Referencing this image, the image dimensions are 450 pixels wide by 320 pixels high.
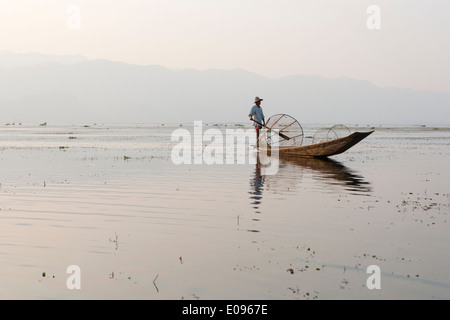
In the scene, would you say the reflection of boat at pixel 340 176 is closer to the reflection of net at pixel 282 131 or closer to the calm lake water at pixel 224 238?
the calm lake water at pixel 224 238

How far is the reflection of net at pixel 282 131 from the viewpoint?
2911 cm

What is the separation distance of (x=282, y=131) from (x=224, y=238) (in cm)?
2078

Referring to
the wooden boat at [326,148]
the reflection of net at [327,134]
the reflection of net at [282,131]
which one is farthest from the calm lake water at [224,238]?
the reflection of net at [282,131]

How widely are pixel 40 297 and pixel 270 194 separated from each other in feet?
31.7

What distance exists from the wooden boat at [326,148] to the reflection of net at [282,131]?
672 millimetres

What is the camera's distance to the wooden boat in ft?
88.0

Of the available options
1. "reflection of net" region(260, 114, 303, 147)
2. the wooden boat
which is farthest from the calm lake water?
"reflection of net" region(260, 114, 303, 147)

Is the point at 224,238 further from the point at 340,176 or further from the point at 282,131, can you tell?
the point at 282,131

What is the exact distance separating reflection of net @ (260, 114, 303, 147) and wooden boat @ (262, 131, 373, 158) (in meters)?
0.67

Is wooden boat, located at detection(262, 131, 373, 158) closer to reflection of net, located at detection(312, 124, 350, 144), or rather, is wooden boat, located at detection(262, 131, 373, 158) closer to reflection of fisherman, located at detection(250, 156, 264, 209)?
A: reflection of net, located at detection(312, 124, 350, 144)

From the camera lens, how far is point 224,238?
9383 mm

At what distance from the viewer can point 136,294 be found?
6.39 m
